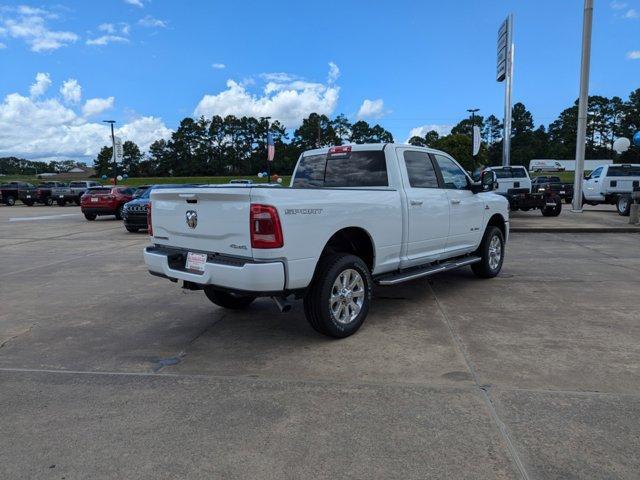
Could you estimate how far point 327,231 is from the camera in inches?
182

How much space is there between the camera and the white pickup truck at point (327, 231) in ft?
13.9

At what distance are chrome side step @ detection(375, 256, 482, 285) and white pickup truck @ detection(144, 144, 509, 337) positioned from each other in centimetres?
2

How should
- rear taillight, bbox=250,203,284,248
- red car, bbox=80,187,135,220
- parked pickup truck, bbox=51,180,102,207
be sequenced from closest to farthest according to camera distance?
rear taillight, bbox=250,203,284,248 → red car, bbox=80,187,135,220 → parked pickup truck, bbox=51,180,102,207

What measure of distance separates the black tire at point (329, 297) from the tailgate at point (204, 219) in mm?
780

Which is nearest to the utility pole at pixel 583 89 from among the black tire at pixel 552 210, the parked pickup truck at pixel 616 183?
the black tire at pixel 552 210

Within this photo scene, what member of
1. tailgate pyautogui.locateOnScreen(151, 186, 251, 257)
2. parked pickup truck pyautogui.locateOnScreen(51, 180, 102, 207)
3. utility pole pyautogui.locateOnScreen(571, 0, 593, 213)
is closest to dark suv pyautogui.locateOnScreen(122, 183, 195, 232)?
tailgate pyautogui.locateOnScreen(151, 186, 251, 257)

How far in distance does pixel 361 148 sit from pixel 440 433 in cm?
380

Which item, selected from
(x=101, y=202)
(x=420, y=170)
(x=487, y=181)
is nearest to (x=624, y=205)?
(x=487, y=181)

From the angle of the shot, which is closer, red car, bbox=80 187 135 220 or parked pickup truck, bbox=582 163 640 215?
parked pickup truck, bbox=582 163 640 215

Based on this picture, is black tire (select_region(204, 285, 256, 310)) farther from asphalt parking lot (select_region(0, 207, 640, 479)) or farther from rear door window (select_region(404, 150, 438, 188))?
rear door window (select_region(404, 150, 438, 188))

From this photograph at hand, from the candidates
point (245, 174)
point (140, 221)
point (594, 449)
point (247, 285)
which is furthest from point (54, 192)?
point (245, 174)

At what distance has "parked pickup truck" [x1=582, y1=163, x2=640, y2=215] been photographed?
1920 cm

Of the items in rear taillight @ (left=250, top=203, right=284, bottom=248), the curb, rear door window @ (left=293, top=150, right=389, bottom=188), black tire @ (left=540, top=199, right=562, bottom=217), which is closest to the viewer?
rear taillight @ (left=250, top=203, right=284, bottom=248)

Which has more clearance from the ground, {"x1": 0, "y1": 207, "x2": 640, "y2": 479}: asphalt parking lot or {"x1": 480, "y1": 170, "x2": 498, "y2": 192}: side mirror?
{"x1": 480, "y1": 170, "x2": 498, "y2": 192}: side mirror
